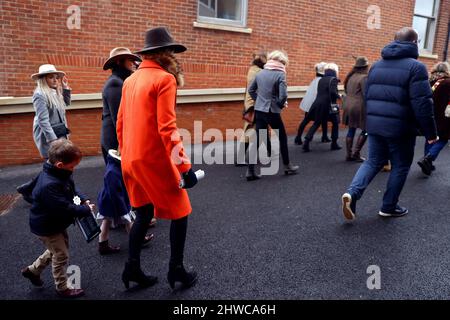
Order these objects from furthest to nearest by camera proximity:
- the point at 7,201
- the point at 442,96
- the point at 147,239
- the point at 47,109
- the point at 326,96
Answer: the point at 326,96, the point at 442,96, the point at 7,201, the point at 47,109, the point at 147,239

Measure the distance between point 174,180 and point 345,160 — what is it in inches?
189

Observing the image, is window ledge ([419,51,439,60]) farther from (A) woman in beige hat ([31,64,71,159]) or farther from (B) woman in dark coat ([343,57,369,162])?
(A) woman in beige hat ([31,64,71,159])

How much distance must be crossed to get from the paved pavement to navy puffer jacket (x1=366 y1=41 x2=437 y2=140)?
1.04m

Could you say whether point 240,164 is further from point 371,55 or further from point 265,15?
point 371,55

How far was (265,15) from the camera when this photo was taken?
7891 millimetres

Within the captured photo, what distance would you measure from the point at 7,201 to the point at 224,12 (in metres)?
5.26

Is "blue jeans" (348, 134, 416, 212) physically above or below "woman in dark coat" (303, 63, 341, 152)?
below

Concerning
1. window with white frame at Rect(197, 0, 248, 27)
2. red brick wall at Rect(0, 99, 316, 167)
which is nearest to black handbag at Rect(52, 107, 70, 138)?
red brick wall at Rect(0, 99, 316, 167)

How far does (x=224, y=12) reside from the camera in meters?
7.76

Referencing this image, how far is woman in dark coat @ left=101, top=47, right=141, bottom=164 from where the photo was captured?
11.5 feet

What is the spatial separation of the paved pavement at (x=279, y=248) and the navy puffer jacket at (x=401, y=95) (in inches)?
41.0

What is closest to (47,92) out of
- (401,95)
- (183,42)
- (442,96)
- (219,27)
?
(183,42)

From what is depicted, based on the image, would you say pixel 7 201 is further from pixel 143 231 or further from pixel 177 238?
pixel 177 238
